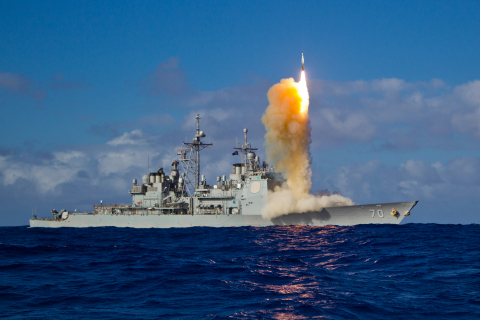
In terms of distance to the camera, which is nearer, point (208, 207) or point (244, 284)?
point (244, 284)

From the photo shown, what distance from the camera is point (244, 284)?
42.0 feet

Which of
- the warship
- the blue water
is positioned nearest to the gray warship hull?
the warship

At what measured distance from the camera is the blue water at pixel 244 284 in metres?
10.0

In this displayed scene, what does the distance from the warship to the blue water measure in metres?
17.8

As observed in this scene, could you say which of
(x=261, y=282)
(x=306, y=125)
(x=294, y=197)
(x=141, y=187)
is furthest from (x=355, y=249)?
(x=141, y=187)

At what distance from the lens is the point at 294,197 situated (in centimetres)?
3972

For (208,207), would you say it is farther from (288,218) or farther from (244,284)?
(244,284)

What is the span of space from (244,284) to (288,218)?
1090 inches

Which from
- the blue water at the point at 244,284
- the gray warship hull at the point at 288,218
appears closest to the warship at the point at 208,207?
the gray warship hull at the point at 288,218

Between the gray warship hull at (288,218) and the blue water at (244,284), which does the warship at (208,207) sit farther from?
the blue water at (244,284)

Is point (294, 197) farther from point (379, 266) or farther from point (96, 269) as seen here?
point (96, 269)

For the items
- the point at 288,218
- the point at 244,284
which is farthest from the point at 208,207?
the point at 244,284

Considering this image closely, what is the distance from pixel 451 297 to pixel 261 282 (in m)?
5.46

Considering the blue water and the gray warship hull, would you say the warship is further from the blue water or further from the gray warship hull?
the blue water
